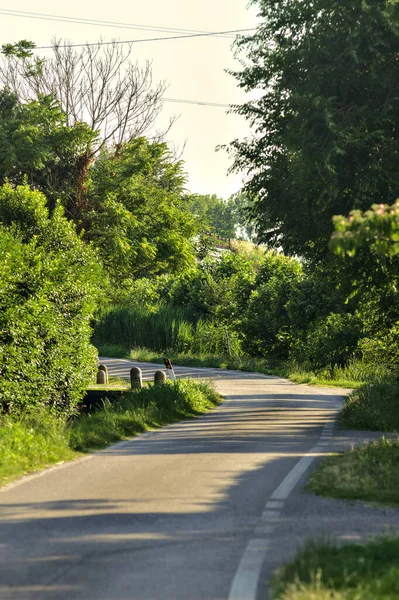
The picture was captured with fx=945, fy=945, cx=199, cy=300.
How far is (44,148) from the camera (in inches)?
1752

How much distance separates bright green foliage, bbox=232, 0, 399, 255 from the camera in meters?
17.0

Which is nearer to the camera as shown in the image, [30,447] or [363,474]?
[363,474]

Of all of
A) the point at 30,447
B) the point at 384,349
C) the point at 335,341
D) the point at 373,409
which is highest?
the point at 335,341

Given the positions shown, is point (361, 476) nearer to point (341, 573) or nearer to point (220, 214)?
point (341, 573)

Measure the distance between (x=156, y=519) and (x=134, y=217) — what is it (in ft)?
129

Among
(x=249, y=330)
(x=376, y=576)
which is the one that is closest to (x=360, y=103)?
(x=376, y=576)

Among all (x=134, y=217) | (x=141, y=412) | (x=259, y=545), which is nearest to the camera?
(x=259, y=545)

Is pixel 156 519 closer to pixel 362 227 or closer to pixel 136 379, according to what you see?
pixel 362 227

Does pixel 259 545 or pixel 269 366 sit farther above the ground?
pixel 269 366

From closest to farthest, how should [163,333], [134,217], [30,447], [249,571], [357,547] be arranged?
[249,571] < [357,547] < [30,447] < [134,217] < [163,333]

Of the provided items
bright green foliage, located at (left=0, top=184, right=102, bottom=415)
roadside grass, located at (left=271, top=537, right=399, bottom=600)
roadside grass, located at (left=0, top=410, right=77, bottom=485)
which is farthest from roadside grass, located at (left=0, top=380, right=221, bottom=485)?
roadside grass, located at (left=271, top=537, right=399, bottom=600)

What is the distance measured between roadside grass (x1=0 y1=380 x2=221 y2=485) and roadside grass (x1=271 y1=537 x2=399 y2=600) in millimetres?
5039

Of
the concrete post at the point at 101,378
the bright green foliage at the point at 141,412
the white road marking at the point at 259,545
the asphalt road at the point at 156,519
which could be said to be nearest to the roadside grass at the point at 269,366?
the concrete post at the point at 101,378

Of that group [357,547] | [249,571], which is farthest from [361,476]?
[249,571]
